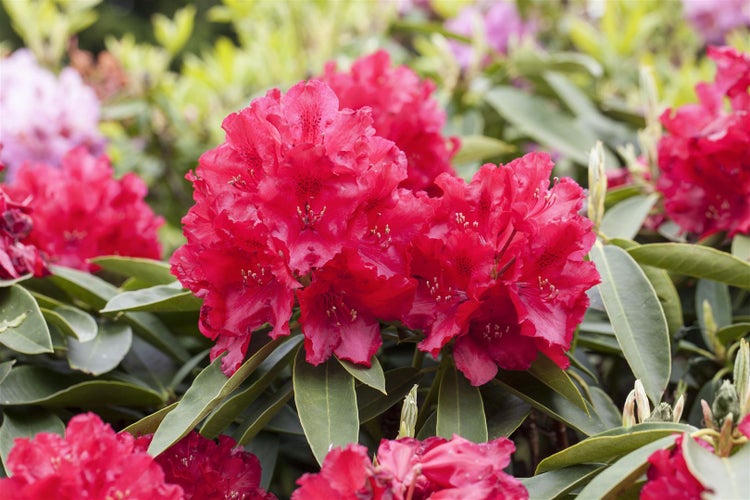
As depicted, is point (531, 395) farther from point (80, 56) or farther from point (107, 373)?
point (80, 56)

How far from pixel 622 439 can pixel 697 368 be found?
462mm

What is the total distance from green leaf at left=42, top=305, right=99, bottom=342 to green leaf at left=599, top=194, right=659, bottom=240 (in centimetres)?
66

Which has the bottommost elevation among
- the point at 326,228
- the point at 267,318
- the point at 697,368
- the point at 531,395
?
the point at 697,368

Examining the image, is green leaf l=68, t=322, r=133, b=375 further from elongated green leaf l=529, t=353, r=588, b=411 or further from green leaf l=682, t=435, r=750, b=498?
green leaf l=682, t=435, r=750, b=498

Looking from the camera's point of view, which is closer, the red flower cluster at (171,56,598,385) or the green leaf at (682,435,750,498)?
the green leaf at (682,435,750,498)

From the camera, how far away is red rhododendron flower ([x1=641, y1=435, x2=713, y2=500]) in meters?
0.70

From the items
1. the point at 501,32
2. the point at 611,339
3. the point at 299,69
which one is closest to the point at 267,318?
the point at 611,339

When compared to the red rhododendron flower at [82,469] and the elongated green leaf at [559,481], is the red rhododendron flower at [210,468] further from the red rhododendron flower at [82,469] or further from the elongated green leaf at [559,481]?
the elongated green leaf at [559,481]

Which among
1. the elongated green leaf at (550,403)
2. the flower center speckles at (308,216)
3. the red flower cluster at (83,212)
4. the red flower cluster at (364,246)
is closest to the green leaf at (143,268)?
the red flower cluster at (83,212)

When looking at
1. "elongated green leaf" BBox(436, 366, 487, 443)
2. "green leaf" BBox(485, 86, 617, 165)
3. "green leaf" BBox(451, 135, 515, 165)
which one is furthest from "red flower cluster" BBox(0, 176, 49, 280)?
"green leaf" BBox(485, 86, 617, 165)

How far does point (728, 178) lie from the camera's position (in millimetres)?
1177

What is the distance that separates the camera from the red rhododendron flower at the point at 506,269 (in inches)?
34.3

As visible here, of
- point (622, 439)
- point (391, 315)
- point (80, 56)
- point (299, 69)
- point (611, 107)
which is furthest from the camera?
point (80, 56)

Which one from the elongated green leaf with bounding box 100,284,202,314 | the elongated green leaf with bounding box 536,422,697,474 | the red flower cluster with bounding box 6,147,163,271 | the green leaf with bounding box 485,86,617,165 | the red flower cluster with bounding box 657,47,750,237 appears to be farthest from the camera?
the green leaf with bounding box 485,86,617,165
